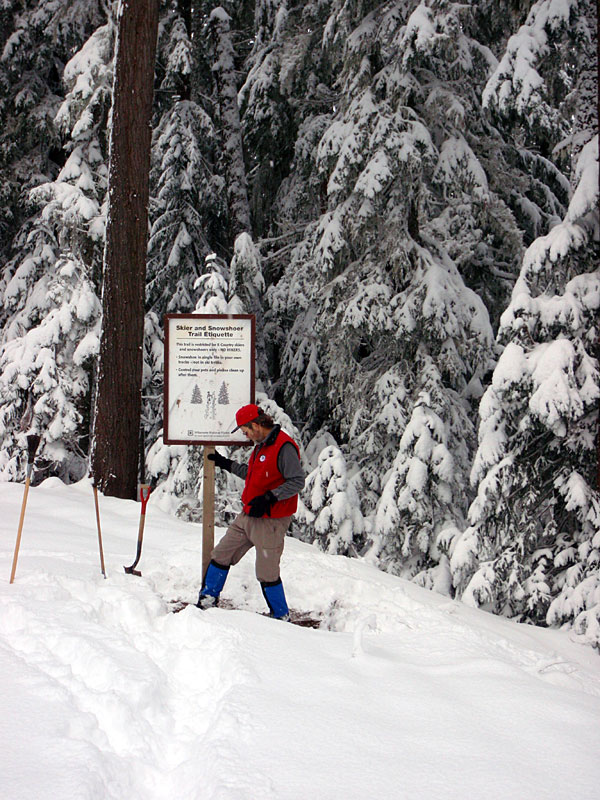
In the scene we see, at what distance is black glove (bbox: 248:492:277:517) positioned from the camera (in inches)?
204

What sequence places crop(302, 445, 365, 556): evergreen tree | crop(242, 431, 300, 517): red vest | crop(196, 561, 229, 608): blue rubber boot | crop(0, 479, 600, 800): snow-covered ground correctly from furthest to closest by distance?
1. crop(302, 445, 365, 556): evergreen tree
2. crop(196, 561, 229, 608): blue rubber boot
3. crop(242, 431, 300, 517): red vest
4. crop(0, 479, 600, 800): snow-covered ground

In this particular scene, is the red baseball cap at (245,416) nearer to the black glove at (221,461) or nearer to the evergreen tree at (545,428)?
the black glove at (221,461)

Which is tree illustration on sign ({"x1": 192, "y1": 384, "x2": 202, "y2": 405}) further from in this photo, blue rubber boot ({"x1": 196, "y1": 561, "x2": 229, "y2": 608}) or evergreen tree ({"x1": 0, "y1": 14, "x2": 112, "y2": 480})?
evergreen tree ({"x1": 0, "y1": 14, "x2": 112, "y2": 480})

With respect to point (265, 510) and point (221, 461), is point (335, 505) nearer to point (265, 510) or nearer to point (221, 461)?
point (221, 461)

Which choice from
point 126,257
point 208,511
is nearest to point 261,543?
point 208,511

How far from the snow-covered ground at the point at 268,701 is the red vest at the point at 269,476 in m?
0.86

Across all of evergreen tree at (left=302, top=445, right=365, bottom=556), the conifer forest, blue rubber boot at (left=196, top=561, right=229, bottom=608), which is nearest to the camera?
blue rubber boot at (left=196, top=561, right=229, bottom=608)

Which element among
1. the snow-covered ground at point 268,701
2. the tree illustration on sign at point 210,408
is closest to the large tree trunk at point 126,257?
the snow-covered ground at point 268,701

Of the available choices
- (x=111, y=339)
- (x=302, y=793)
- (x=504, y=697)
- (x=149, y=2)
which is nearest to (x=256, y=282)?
(x=111, y=339)

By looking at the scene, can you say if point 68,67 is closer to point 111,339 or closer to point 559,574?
point 111,339

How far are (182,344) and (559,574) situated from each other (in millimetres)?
4788

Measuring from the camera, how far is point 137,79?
30.7ft

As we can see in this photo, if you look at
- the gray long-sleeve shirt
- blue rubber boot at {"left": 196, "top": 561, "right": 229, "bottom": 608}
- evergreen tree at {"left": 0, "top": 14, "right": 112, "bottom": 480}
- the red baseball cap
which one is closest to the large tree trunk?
evergreen tree at {"left": 0, "top": 14, "right": 112, "bottom": 480}

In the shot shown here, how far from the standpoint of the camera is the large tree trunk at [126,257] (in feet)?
29.7
